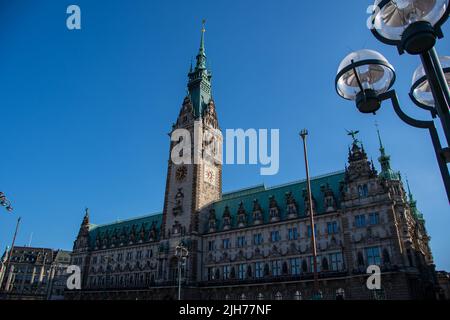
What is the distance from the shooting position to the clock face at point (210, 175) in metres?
77.8

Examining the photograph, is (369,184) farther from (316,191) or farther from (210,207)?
(210,207)

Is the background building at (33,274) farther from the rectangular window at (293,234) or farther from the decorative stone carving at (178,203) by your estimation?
the rectangular window at (293,234)

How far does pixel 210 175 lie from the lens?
260 feet

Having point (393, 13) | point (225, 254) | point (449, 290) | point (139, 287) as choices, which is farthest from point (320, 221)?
point (449, 290)

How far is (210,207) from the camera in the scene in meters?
76.8

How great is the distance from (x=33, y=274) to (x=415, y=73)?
149793 mm

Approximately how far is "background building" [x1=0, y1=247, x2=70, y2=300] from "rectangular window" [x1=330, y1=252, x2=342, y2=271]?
10225 cm

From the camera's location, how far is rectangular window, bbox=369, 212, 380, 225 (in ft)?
162

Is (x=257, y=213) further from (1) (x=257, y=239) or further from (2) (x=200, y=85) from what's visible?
(2) (x=200, y=85)

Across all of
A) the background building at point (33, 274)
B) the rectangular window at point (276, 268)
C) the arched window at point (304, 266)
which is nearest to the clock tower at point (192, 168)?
the rectangular window at point (276, 268)

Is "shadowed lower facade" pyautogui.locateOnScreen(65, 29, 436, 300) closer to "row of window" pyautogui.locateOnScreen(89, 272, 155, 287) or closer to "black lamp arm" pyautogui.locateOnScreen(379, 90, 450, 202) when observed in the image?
"row of window" pyautogui.locateOnScreen(89, 272, 155, 287)

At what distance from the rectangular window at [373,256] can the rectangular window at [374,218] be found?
3.78 meters

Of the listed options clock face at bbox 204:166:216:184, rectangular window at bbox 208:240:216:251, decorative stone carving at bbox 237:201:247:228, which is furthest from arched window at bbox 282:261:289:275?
clock face at bbox 204:166:216:184

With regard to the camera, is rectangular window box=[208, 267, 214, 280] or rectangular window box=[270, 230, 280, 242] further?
rectangular window box=[208, 267, 214, 280]
